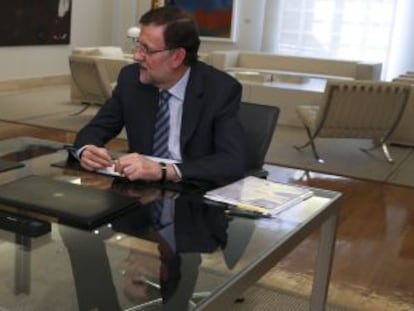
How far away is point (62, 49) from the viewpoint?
10219mm

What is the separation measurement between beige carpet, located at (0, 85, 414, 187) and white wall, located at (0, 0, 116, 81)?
2.97ft

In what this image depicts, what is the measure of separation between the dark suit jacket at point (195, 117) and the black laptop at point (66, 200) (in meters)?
0.48

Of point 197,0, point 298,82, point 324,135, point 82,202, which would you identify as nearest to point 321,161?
point 324,135

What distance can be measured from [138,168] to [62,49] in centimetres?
883

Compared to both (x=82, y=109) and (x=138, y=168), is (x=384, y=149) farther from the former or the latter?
(x=138, y=168)

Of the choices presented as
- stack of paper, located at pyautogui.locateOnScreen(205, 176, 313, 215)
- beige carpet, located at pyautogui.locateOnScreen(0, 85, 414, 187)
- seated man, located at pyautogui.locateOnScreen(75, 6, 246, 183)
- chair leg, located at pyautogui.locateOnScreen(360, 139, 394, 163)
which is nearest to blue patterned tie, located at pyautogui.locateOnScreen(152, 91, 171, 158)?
seated man, located at pyautogui.locateOnScreen(75, 6, 246, 183)

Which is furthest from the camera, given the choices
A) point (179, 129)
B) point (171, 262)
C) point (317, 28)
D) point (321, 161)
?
point (317, 28)

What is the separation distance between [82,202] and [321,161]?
14.0ft

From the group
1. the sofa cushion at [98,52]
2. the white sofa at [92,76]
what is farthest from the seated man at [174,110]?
the sofa cushion at [98,52]

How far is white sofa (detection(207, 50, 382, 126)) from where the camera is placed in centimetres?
723

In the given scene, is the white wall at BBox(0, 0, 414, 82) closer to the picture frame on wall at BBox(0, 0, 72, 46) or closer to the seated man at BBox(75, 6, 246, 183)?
the picture frame on wall at BBox(0, 0, 72, 46)

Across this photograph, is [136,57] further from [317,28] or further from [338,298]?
[317,28]

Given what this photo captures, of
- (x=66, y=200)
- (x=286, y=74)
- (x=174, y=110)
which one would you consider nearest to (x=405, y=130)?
(x=286, y=74)

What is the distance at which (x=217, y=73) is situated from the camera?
7.51 ft
